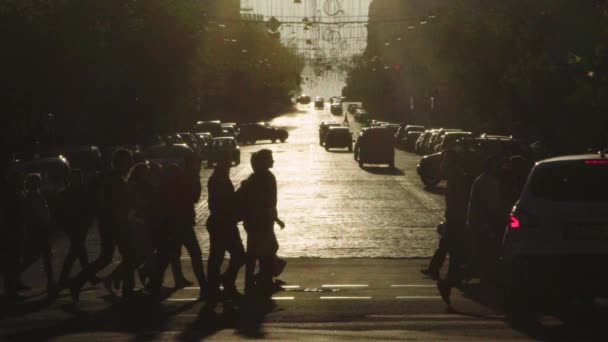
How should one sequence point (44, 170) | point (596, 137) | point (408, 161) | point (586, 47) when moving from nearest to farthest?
point (44, 170) < point (596, 137) < point (586, 47) < point (408, 161)

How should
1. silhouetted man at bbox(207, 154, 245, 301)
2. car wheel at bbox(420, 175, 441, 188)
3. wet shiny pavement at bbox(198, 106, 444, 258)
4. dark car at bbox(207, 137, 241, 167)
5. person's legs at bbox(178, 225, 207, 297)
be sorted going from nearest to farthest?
silhouetted man at bbox(207, 154, 245, 301)
person's legs at bbox(178, 225, 207, 297)
wet shiny pavement at bbox(198, 106, 444, 258)
car wheel at bbox(420, 175, 441, 188)
dark car at bbox(207, 137, 241, 167)

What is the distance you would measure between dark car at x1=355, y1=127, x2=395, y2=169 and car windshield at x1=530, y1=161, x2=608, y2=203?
147 feet

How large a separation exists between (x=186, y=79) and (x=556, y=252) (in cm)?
4744

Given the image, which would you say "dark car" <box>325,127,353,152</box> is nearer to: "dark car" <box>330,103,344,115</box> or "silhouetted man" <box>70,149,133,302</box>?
"silhouetted man" <box>70,149,133,302</box>

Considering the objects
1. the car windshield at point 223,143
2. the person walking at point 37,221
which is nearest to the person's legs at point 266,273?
the person walking at point 37,221

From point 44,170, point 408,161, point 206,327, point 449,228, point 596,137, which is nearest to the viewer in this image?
point 206,327

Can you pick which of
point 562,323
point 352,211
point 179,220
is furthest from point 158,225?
point 352,211

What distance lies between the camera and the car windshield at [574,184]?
12.8m

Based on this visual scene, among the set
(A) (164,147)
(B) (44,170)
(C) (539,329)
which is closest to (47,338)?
(C) (539,329)

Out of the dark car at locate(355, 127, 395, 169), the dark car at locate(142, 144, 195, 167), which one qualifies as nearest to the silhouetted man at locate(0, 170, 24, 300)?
the dark car at locate(142, 144, 195, 167)

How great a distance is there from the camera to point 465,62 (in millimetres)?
63281

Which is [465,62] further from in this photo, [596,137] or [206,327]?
[206,327]

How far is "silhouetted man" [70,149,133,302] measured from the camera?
15820 mm

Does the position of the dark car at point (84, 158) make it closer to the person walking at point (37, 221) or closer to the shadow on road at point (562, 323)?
the person walking at point (37, 221)
